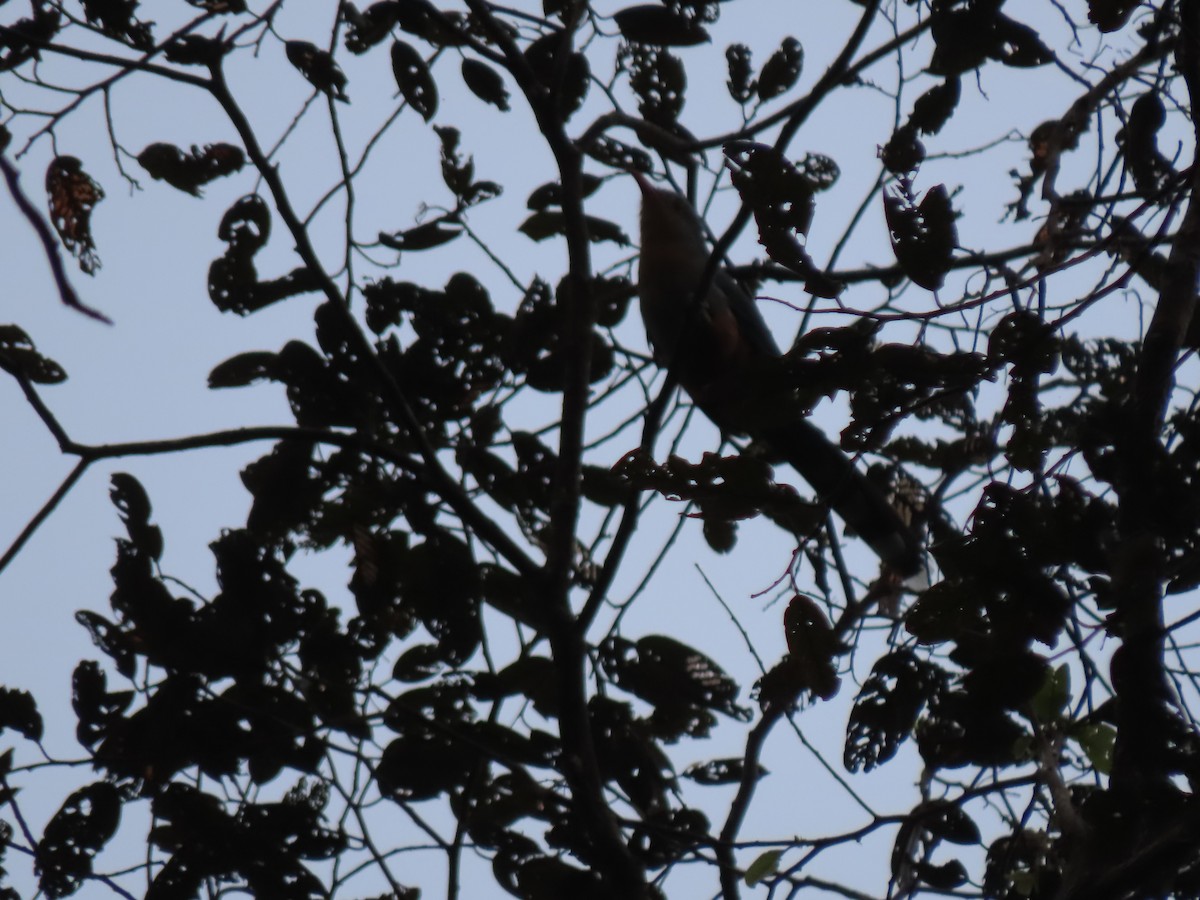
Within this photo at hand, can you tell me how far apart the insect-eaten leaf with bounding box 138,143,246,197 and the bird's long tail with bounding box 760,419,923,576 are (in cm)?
106

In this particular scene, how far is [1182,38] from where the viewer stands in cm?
140

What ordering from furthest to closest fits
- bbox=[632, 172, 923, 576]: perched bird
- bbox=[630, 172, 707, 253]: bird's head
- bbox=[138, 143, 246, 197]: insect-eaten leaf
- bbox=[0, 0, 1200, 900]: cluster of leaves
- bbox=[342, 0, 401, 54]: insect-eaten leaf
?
bbox=[630, 172, 707, 253]: bird's head < bbox=[632, 172, 923, 576]: perched bird < bbox=[342, 0, 401, 54]: insect-eaten leaf < bbox=[138, 143, 246, 197]: insect-eaten leaf < bbox=[0, 0, 1200, 900]: cluster of leaves

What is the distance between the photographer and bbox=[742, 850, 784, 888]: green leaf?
1420mm

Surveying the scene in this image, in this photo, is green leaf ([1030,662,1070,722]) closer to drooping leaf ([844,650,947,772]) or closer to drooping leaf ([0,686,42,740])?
drooping leaf ([844,650,947,772])

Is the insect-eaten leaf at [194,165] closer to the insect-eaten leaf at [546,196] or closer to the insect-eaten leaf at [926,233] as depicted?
the insect-eaten leaf at [546,196]

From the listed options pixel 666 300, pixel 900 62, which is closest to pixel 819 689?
pixel 900 62

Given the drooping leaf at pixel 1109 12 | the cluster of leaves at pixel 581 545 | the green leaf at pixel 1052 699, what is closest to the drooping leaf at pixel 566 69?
the cluster of leaves at pixel 581 545

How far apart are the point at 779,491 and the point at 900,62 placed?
4.99 feet

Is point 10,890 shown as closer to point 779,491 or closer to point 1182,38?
point 779,491

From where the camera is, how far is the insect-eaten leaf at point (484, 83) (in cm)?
230

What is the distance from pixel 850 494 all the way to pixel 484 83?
3.77 feet

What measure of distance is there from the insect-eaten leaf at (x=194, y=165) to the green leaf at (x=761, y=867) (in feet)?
4.70

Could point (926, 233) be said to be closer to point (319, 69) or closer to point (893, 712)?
point (893, 712)

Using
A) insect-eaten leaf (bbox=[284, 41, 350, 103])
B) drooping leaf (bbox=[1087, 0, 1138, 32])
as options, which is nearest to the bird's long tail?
drooping leaf (bbox=[1087, 0, 1138, 32])
